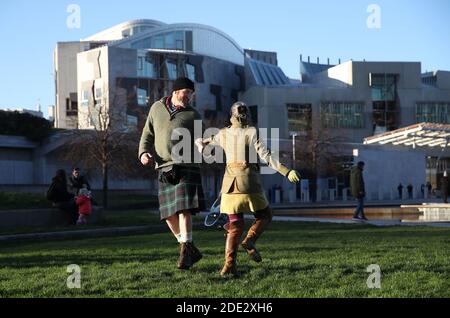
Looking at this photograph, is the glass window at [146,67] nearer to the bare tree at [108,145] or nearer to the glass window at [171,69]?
the glass window at [171,69]

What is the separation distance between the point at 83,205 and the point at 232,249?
403 inches

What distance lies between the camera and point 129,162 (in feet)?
127

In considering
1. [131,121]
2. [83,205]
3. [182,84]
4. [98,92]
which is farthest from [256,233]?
[98,92]

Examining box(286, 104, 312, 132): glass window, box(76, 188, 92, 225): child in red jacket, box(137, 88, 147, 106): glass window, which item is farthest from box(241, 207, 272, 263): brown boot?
box(286, 104, 312, 132): glass window

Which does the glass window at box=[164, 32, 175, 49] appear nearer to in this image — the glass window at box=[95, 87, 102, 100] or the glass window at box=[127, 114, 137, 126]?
the glass window at box=[95, 87, 102, 100]

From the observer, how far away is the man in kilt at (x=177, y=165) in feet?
21.5

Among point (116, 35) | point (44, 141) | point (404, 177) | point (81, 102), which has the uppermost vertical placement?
point (116, 35)

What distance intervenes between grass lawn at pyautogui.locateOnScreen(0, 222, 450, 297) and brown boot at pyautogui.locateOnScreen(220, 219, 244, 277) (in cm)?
12

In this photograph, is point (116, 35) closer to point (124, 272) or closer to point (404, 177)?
point (404, 177)

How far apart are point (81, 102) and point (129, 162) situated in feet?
109

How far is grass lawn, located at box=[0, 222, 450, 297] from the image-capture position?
526 cm

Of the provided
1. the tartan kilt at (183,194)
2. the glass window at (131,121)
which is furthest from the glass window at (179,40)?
the tartan kilt at (183,194)

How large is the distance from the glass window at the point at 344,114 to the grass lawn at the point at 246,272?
6271cm

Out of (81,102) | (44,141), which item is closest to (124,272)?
(44,141)
